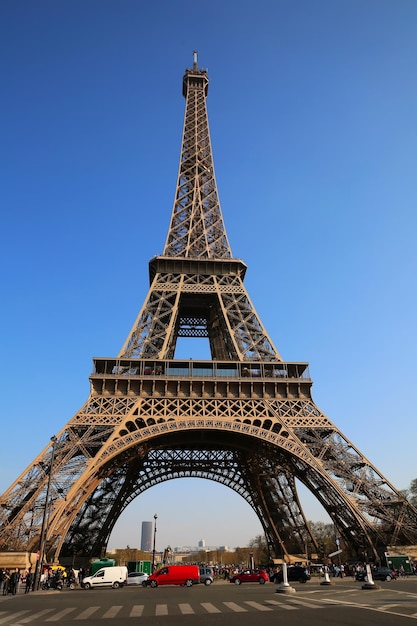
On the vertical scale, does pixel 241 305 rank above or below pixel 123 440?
above

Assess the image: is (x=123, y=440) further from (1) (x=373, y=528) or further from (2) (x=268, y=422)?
(1) (x=373, y=528)

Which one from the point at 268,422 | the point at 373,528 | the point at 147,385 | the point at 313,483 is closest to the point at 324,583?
the point at 373,528

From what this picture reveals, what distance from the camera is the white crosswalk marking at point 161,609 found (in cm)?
1414

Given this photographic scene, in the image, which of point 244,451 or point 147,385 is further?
point 244,451

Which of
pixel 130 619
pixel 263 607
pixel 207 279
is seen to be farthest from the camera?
pixel 207 279

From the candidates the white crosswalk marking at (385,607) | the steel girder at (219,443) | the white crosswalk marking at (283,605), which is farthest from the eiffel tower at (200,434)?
the white crosswalk marking at (385,607)

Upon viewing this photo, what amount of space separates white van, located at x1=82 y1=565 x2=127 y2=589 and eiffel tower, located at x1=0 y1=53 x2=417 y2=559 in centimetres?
279

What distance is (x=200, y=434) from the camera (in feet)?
136

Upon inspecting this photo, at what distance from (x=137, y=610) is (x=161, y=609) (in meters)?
0.79

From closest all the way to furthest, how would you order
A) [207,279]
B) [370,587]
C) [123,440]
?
[370,587]
[123,440]
[207,279]

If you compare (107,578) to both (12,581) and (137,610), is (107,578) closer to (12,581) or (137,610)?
(12,581)

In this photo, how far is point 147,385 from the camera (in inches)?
1483

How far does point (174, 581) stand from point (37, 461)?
11.9 m

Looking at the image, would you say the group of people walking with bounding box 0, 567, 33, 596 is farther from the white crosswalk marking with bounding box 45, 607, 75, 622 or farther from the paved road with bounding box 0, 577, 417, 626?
the white crosswalk marking with bounding box 45, 607, 75, 622
